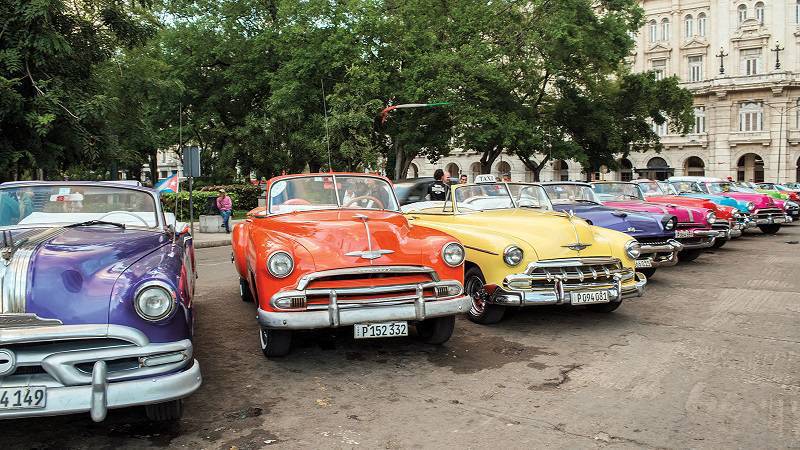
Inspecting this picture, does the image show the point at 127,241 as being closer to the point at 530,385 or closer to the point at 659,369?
the point at 530,385

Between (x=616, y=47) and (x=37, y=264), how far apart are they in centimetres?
3119

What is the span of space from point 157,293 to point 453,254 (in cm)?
272

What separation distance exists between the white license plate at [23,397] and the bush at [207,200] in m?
17.8

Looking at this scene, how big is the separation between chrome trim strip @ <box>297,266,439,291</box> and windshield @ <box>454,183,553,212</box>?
3266 millimetres

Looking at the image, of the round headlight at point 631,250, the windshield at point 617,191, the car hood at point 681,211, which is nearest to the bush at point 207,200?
the windshield at point 617,191

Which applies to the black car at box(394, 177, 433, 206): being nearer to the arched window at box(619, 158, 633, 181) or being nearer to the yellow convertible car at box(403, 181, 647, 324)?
the yellow convertible car at box(403, 181, 647, 324)

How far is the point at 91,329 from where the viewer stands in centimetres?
363

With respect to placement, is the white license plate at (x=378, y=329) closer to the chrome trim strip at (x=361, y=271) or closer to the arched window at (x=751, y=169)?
the chrome trim strip at (x=361, y=271)

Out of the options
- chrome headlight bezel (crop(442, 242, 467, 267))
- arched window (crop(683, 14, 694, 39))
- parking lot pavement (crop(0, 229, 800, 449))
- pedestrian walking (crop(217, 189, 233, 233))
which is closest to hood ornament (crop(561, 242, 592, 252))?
parking lot pavement (crop(0, 229, 800, 449))

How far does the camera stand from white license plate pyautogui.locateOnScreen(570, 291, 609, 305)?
668cm

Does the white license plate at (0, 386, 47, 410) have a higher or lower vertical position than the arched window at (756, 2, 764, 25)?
lower

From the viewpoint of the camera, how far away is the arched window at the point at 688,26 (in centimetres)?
5653

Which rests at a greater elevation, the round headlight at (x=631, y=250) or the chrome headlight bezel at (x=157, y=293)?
the chrome headlight bezel at (x=157, y=293)

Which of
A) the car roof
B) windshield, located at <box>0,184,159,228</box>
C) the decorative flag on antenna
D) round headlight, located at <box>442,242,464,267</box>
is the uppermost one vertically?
the decorative flag on antenna
